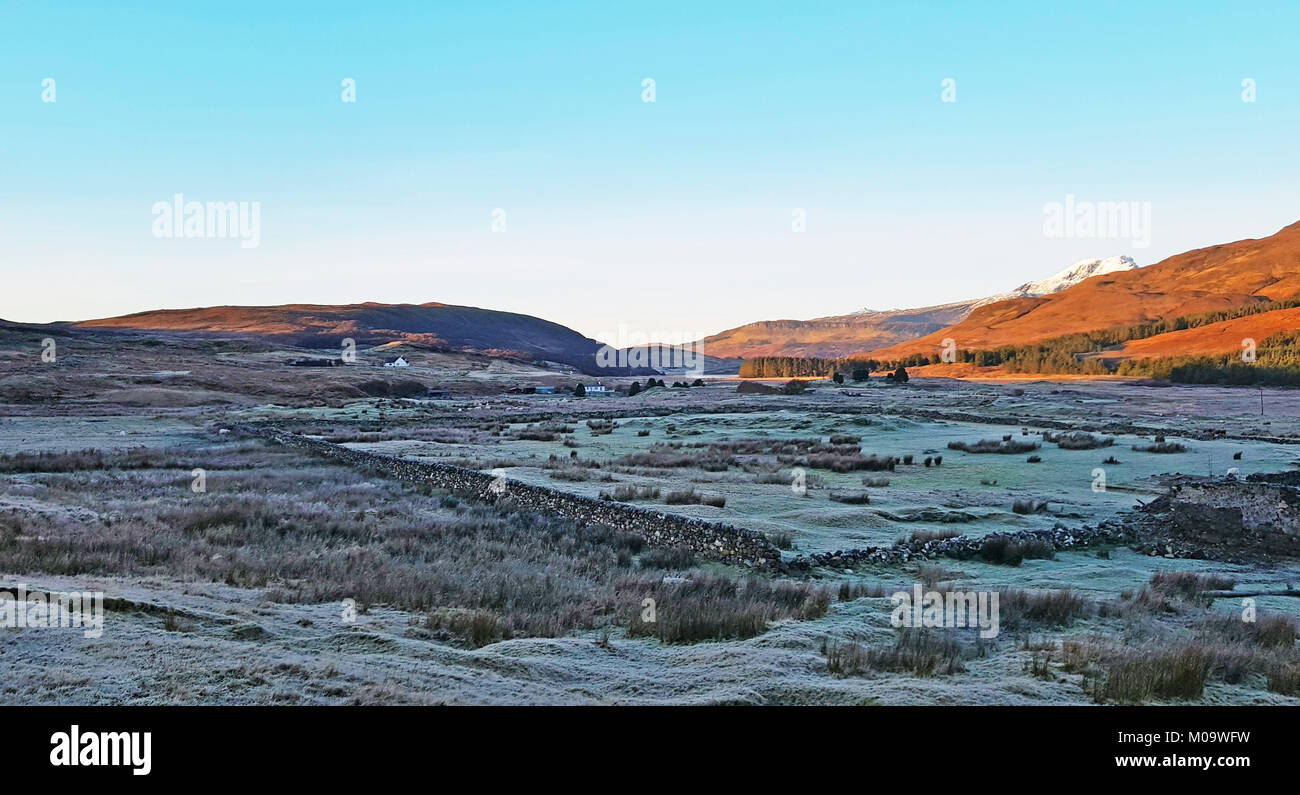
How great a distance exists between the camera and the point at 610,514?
65.8ft

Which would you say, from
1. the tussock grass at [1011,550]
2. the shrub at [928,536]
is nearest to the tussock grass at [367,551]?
the shrub at [928,536]

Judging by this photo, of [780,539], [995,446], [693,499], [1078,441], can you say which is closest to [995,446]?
[995,446]

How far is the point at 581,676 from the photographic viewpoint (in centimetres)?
807

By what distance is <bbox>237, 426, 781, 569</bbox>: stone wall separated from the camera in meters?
16.3

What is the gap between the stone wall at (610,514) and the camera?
16.3 meters

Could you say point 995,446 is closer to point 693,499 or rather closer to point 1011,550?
point 693,499

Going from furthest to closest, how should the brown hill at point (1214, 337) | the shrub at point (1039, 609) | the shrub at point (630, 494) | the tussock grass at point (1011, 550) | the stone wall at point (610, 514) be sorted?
the brown hill at point (1214, 337) → the shrub at point (630, 494) → the tussock grass at point (1011, 550) → the stone wall at point (610, 514) → the shrub at point (1039, 609)

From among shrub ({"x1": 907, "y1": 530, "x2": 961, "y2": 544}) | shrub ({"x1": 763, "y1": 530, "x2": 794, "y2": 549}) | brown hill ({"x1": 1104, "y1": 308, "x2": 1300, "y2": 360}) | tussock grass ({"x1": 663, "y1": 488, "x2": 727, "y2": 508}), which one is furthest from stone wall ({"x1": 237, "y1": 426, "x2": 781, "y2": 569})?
brown hill ({"x1": 1104, "y1": 308, "x2": 1300, "y2": 360})

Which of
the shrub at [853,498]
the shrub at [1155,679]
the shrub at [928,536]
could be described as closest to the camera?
the shrub at [1155,679]

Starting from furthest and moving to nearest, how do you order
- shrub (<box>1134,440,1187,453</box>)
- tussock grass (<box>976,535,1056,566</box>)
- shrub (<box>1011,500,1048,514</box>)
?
shrub (<box>1134,440,1187,453</box>), shrub (<box>1011,500,1048,514</box>), tussock grass (<box>976,535,1056,566</box>)

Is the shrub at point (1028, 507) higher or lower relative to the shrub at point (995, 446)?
lower

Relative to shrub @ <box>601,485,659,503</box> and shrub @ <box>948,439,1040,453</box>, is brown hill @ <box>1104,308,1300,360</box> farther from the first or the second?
shrub @ <box>601,485,659,503</box>

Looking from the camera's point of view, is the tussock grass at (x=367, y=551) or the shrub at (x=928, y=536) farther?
the shrub at (x=928, y=536)

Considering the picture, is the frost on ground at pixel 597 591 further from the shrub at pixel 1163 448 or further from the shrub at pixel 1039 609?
the shrub at pixel 1163 448
